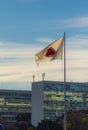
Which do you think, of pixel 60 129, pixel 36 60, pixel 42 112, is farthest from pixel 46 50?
pixel 42 112

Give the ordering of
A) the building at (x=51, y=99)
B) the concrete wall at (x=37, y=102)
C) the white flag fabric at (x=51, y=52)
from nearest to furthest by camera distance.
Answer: the white flag fabric at (x=51, y=52)
the concrete wall at (x=37, y=102)
the building at (x=51, y=99)

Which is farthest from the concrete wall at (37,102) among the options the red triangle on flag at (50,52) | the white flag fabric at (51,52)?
the red triangle on flag at (50,52)

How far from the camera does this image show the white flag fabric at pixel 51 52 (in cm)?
3300

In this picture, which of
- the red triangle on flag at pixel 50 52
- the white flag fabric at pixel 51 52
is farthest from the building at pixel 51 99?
the red triangle on flag at pixel 50 52

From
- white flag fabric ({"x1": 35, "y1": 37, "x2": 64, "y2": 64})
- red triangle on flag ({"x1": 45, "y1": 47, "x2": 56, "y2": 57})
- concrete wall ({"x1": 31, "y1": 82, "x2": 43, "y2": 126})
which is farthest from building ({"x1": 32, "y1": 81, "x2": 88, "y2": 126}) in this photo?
red triangle on flag ({"x1": 45, "y1": 47, "x2": 56, "y2": 57})

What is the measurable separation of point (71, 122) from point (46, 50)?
289ft

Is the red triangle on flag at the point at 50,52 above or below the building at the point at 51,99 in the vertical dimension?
below

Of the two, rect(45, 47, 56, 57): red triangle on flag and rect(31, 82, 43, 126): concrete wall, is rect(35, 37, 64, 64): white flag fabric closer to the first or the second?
rect(45, 47, 56, 57): red triangle on flag

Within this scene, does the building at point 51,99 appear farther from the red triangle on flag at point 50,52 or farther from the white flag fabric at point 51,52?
the red triangle on flag at point 50,52

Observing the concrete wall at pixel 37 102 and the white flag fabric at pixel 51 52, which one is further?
the concrete wall at pixel 37 102

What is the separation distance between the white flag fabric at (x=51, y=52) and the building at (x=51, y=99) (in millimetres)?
149009

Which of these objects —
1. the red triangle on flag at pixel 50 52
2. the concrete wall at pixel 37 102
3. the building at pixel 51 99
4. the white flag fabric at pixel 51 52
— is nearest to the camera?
the white flag fabric at pixel 51 52

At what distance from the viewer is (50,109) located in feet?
623

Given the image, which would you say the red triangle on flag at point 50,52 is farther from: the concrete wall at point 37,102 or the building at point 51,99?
the building at point 51,99
